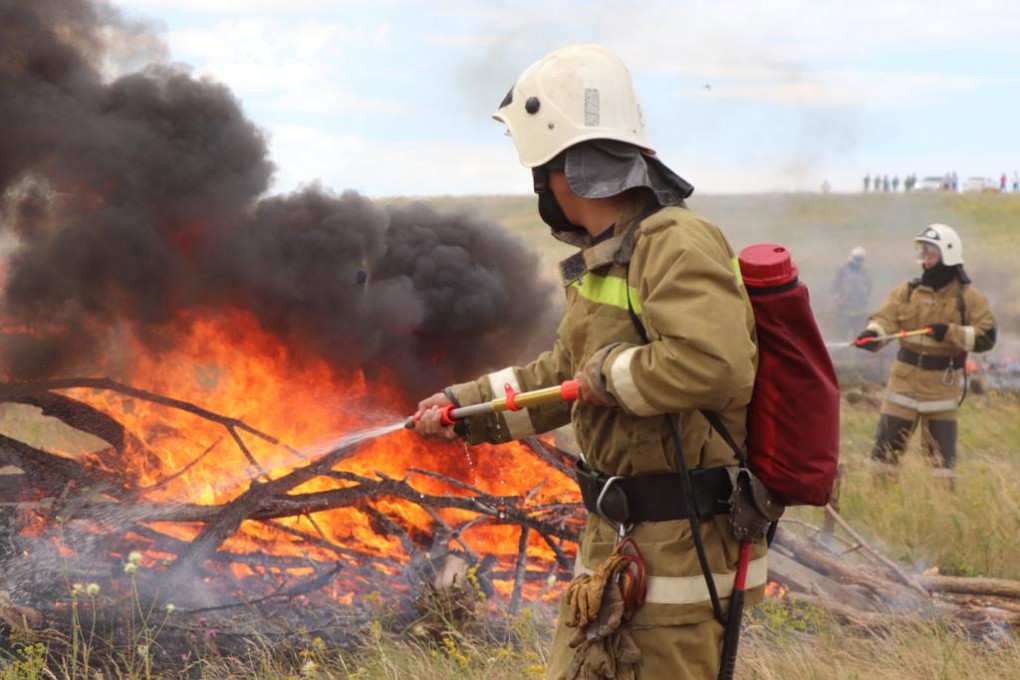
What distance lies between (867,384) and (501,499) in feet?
35.6

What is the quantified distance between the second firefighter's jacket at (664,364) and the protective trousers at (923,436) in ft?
21.5

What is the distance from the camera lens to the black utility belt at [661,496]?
106 inches

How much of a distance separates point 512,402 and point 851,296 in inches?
736

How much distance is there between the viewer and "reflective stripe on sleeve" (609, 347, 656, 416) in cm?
248

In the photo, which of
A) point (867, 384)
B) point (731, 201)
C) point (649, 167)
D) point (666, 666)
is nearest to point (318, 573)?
point (666, 666)

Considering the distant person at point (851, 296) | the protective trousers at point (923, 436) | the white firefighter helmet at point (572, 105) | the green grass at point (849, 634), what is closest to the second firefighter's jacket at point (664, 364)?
the white firefighter helmet at point (572, 105)

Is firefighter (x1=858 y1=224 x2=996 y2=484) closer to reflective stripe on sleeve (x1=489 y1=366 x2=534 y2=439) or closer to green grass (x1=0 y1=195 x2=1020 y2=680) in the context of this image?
green grass (x1=0 y1=195 x2=1020 y2=680)

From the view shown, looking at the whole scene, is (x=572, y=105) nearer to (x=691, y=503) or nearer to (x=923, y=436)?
(x=691, y=503)

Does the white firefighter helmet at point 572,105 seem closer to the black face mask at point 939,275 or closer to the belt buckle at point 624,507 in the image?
the belt buckle at point 624,507

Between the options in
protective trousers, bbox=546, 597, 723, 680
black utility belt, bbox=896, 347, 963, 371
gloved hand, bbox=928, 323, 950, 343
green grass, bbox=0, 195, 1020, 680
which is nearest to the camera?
protective trousers, bbox=546, 597, 723, 680

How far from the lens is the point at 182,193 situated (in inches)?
249

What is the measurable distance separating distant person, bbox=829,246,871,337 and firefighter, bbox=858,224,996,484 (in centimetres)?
1124

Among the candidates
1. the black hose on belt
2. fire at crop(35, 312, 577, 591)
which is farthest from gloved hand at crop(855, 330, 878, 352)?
the black hose on belt

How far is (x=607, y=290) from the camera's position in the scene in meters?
2.72
